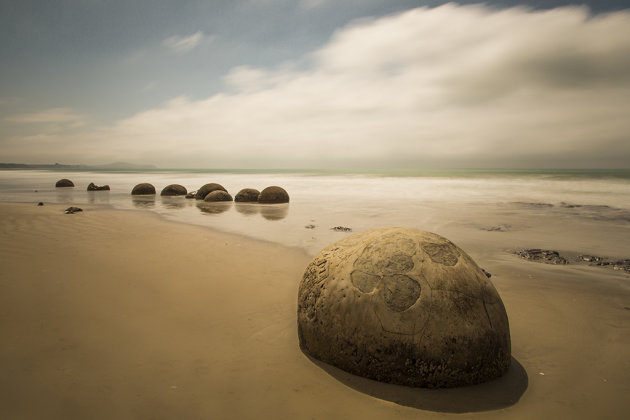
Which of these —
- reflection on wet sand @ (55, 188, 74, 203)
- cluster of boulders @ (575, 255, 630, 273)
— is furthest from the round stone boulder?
cluster of boulders @ (575, 255, 630, 273)

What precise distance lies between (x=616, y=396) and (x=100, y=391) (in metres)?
3.69

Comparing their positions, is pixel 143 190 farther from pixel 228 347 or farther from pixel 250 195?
pixel 228 347

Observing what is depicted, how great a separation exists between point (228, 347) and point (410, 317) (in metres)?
1.69

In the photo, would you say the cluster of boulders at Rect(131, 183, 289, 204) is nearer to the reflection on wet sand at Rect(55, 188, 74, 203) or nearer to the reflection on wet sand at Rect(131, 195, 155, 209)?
the reflection on wet sand at Rect(131, 195, 155, 209)

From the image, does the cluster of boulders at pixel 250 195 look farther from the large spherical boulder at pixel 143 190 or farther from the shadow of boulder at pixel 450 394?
the shadow of boulder at pixel 450 394

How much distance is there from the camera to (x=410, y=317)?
7.45 ft

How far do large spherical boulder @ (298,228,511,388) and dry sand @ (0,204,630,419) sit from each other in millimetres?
154

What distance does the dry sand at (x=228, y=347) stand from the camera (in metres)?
2.18

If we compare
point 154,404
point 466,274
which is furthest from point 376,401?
point 154,404

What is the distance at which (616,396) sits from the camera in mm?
2318

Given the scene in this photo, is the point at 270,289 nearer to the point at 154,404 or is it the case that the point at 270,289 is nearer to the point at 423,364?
the point at 154,404

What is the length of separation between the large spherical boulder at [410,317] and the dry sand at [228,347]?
0.15 m

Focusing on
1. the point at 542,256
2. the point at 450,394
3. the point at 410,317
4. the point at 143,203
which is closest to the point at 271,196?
the point at 143,203

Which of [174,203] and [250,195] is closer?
[174,203]
